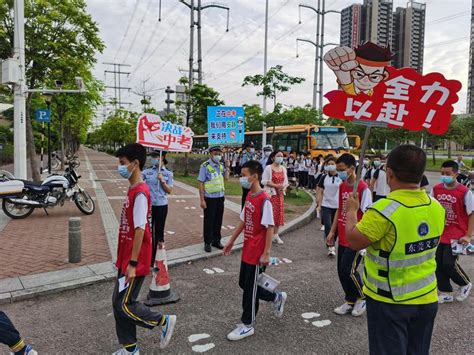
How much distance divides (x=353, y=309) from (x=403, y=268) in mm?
2281

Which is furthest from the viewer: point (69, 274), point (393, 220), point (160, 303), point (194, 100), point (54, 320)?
point (194, 100)

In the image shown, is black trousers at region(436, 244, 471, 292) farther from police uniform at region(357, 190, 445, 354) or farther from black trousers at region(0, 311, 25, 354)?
black trousers at region(0, 311, 25, 354)

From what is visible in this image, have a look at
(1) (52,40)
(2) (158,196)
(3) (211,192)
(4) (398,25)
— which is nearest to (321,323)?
(2) (158,196)

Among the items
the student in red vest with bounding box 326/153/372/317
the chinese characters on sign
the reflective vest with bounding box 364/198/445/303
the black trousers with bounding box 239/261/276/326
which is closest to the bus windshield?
the chinese characters on sign

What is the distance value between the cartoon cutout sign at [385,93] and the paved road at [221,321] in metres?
2.11

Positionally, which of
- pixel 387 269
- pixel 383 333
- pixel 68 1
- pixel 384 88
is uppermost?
pixel 68 1

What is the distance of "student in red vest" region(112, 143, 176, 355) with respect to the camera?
320cm

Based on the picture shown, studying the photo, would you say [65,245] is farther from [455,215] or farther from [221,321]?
[455,215]

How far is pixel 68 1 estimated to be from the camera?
13.2 m

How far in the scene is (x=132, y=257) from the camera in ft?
10.4

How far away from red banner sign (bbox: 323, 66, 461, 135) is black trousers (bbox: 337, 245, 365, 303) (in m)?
1.84

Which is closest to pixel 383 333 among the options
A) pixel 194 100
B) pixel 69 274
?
pixel 69 274

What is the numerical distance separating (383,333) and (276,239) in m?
5.49

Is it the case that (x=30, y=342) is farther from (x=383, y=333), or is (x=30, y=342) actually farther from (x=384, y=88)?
(x=384, y=88)
